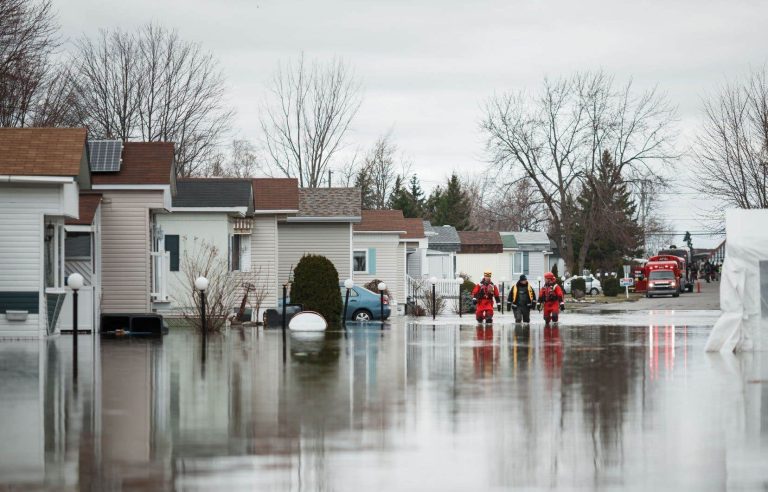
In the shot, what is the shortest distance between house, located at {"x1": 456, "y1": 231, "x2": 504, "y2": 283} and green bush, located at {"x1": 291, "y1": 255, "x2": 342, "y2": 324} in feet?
160

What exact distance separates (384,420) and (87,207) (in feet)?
68.4

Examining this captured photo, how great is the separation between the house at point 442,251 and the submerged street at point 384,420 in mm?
54040

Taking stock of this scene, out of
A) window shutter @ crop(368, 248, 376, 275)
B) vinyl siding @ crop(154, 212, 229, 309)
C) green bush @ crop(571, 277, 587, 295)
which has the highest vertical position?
vinyl siding @ crop(154, 212, 229, 309)

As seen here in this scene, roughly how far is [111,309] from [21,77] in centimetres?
1305

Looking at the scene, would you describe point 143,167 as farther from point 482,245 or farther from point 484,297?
point 482,245

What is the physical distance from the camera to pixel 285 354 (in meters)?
23.6

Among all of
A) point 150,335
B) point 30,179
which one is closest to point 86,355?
point 30,179

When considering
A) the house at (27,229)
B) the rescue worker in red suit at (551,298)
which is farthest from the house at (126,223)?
the rescue worker in red suit at (551,298)

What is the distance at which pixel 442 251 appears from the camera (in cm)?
8275

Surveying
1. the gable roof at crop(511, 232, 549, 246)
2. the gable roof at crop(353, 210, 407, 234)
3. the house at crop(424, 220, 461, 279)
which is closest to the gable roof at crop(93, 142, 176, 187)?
the gable roof at crop(353, 210, 407, 234)

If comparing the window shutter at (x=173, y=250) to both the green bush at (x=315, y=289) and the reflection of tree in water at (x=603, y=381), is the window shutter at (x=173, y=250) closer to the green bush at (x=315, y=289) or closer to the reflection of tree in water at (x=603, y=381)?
the green bush at (x=315, y=289)

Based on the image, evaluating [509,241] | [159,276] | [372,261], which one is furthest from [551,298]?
[509,241]

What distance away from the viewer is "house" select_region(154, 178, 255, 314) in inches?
1576

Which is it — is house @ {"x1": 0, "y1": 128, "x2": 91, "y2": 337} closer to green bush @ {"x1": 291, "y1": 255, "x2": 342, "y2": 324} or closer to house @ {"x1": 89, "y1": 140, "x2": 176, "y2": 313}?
house @ {"x1": 89, "y1": 140, "x2": 176, "y2": 313}
